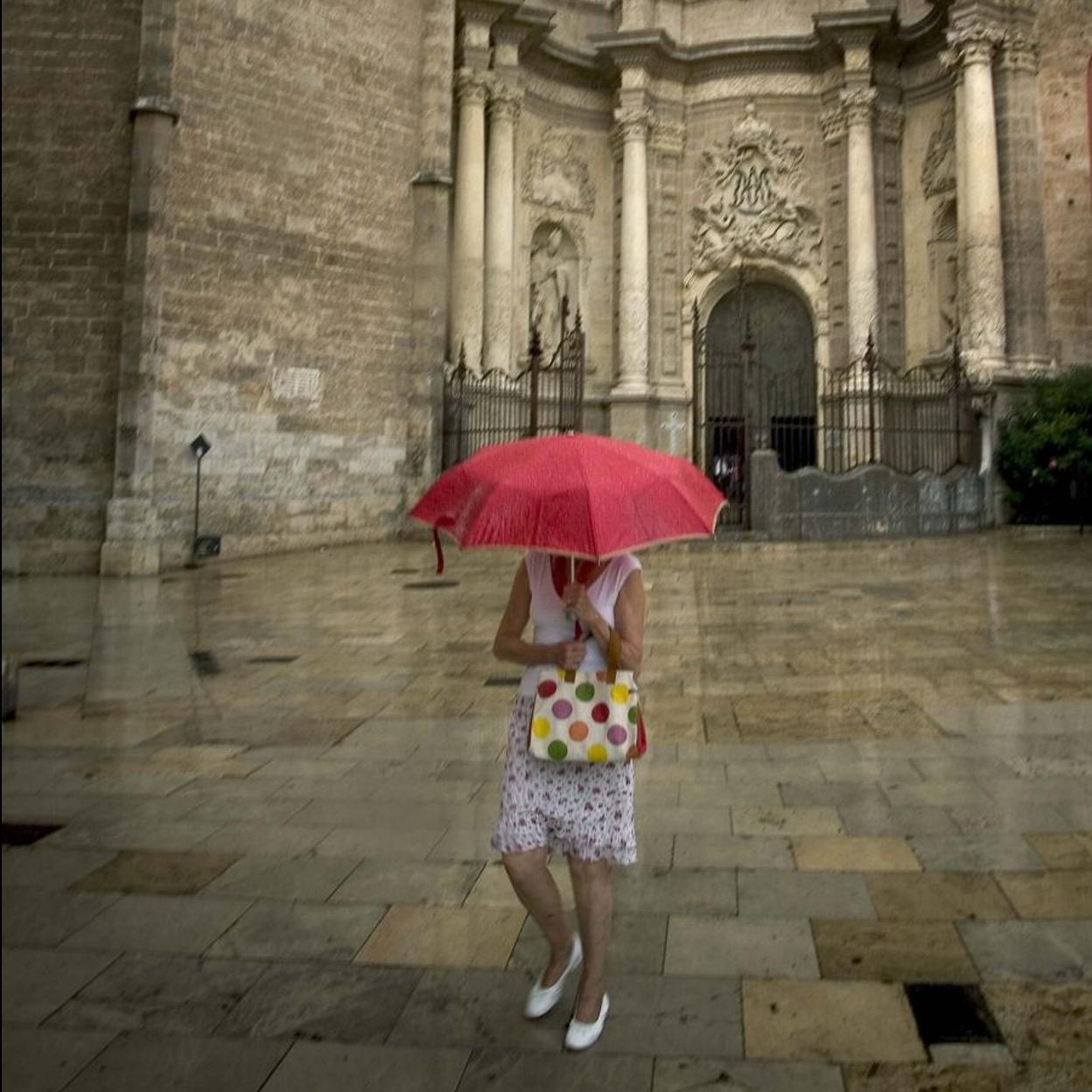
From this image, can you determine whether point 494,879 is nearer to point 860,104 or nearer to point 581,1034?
point 581,1034

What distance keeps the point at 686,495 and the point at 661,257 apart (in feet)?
69.2

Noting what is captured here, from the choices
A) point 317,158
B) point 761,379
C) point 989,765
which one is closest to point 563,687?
point 989,765

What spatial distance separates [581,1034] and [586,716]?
0.72m

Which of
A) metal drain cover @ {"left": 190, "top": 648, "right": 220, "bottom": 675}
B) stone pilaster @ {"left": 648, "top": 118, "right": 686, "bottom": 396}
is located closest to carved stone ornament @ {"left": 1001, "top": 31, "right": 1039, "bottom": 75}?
stone pilaster @ {"left": 648, "top": 118, "right": 686, "bottom": 396}

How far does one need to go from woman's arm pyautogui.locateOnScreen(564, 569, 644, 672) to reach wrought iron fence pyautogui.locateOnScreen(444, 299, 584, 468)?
14.1 meters

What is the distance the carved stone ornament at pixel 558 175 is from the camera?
2158cm

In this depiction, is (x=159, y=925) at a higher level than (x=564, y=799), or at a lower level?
lower

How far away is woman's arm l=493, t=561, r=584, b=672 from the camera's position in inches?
87.0

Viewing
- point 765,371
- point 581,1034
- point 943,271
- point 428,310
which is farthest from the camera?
point 765,371

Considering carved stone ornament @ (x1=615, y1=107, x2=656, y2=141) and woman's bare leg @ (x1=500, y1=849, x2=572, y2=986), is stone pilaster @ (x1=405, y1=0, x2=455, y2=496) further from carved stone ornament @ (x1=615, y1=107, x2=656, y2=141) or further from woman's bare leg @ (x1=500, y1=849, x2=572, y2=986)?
woman's bare leg @ (x1=500, y1=849, x2=572, y2=986)

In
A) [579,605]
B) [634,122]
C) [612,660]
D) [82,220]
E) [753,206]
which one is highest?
[634,122]

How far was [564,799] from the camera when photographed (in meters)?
2.31

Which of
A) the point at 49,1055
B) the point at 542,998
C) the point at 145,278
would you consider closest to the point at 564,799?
the point at 542,998

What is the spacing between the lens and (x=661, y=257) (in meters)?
22.1
